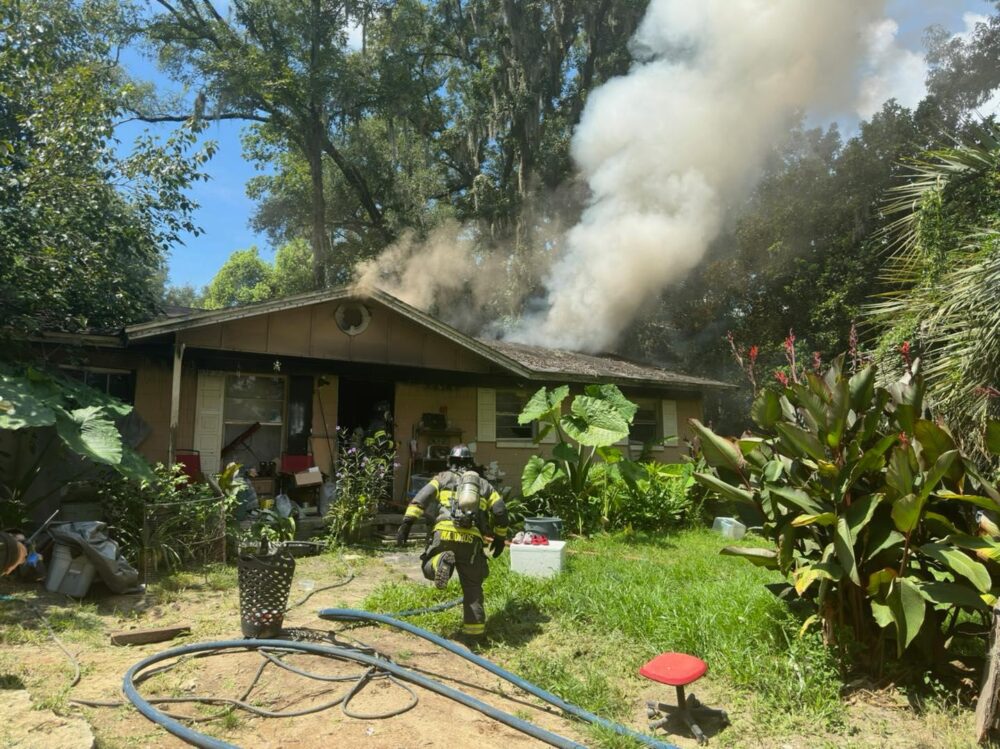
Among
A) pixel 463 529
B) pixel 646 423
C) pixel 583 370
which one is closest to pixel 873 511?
pixel 463 529

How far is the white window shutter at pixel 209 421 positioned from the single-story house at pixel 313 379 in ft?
0.05

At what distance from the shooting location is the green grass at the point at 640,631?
13.5ft

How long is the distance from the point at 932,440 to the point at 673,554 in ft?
15.6

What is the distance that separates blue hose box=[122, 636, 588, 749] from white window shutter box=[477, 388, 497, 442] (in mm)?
7174

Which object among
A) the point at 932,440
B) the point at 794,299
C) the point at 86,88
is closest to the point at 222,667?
the point at 932,440

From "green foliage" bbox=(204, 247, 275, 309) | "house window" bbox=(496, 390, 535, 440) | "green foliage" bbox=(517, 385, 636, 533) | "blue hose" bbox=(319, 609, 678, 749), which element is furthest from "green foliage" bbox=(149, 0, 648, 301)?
"green foliage" bbox=(204, 247, 275, 309)

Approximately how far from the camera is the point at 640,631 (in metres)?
5.13

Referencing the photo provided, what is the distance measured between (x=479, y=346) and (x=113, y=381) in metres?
5.22

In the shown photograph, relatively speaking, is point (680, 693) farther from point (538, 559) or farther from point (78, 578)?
point (78, 578)

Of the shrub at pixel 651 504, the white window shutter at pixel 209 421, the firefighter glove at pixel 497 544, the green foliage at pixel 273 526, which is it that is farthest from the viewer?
the shrub at pixel 651 504

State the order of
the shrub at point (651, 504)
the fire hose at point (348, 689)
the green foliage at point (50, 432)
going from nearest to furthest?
the fire hose at point (348, 689) → the green foliage at point (50, 432) → the shrub at point (651, 504)

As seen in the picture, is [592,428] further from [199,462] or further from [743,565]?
[199,462]

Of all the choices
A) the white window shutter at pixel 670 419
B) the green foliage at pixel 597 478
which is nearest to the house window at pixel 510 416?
the green foliage at pixel 597 478

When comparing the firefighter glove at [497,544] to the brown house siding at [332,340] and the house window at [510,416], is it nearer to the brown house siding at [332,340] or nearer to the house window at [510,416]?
the brown house siding at [332,340]
